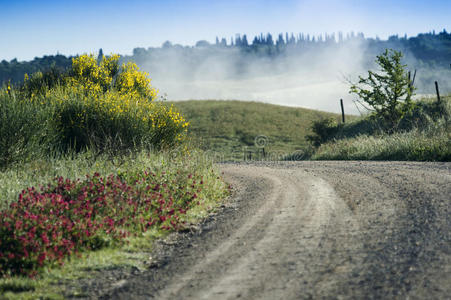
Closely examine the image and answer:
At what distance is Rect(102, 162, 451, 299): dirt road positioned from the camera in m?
5.27

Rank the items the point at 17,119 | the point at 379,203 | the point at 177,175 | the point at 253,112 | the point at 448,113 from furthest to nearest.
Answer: the point at 253,112
the point at 448,113
the point at 17,119
the point at 177,175
the point at 379,203

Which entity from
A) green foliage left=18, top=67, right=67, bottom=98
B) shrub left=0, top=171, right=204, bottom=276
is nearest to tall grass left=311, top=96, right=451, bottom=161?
shrub left=0, top=171, right=204, bottom=276

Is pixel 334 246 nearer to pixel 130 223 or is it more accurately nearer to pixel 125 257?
pixel 125 257

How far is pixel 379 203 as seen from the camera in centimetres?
966

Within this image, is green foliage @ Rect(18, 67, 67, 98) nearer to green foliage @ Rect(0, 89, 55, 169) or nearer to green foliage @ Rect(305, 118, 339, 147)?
green foliage @ Rect(0, 89, 55, 169)

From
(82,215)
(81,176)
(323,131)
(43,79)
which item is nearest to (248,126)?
(323,131)

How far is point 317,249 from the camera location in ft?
21.9

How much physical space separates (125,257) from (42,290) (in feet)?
5.20

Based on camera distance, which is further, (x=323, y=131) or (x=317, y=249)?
(x=323, y=131)

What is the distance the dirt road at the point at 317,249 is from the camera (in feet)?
17.3

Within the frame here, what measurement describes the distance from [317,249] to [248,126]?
54.9 m

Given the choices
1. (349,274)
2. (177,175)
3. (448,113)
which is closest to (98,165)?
(177,175)

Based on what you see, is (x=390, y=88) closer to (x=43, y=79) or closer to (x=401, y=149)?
(x=401, y=149)

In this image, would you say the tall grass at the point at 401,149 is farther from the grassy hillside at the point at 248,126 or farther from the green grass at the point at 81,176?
the grassy hillside at the point at 248,126
